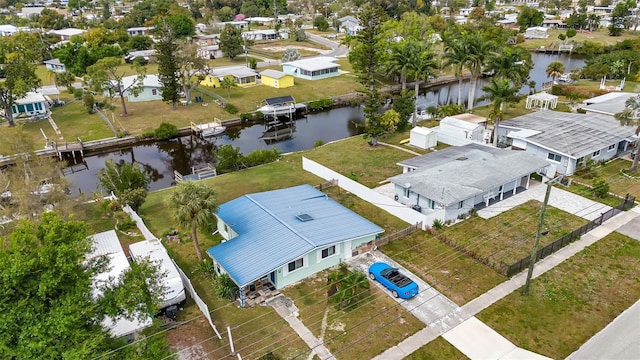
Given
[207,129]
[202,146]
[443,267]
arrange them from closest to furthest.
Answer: [443,267] < [202,146] < [207,129]

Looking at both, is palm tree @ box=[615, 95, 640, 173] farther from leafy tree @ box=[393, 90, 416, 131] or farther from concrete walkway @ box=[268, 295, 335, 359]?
concrete walkway @ box=[268, 295, 335, 359]

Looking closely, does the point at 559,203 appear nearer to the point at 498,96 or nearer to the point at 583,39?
the point at 498,96

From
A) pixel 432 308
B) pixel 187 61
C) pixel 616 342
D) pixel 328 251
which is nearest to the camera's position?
pixel 616 342

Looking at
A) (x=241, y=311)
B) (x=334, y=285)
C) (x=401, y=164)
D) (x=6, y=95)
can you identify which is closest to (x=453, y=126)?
(x=401, y=164)

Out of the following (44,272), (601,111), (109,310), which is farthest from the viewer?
(601,111)

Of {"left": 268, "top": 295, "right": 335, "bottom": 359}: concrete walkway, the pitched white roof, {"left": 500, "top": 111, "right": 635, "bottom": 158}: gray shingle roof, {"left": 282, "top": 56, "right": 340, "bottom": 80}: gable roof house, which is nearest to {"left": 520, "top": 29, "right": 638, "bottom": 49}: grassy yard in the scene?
the pitched white roof

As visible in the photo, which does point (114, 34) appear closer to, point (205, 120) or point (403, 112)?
point (205, 120)

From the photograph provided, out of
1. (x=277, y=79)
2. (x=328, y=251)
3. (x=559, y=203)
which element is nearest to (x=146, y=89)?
(x=277, y=79)
